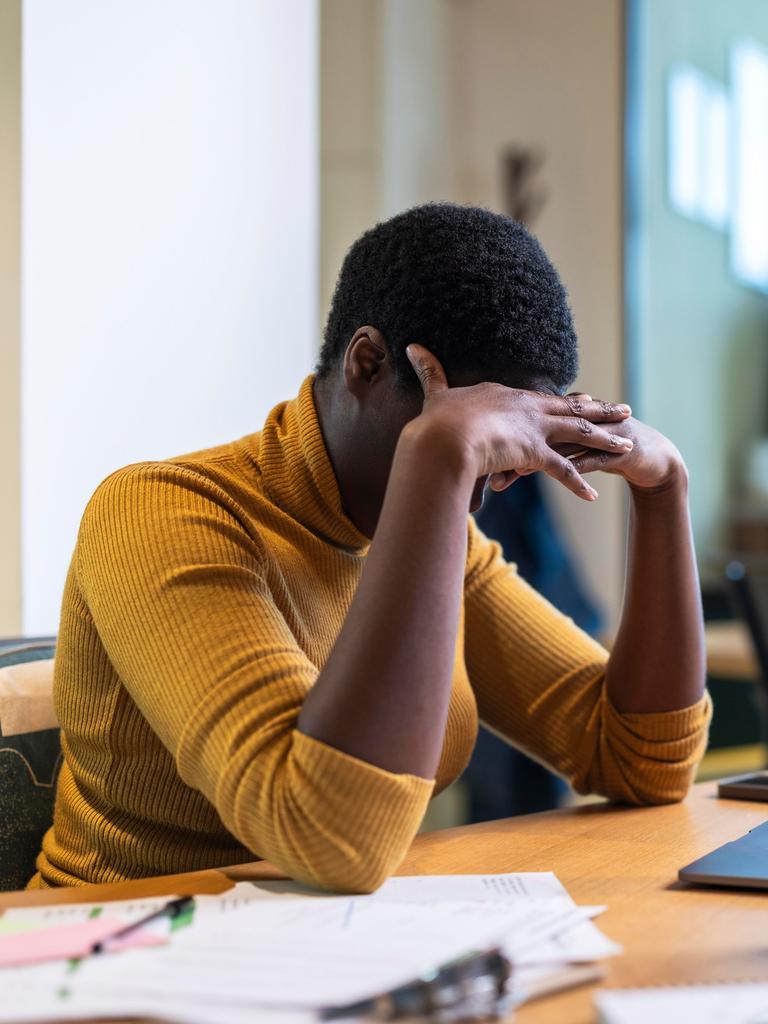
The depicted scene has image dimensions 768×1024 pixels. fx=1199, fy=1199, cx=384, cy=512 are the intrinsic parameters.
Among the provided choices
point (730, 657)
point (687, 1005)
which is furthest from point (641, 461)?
point (730, 657)

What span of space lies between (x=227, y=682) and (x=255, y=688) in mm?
21

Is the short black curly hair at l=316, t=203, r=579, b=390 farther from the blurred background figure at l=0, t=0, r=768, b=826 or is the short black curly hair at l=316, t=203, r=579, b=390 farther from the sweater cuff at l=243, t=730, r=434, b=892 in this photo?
the blurred background figure at l=0, t=0, r=768, b=826

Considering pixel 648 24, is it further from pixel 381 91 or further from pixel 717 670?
pixel 717 670

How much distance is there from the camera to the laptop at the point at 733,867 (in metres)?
0.89

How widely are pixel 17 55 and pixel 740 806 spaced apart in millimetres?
1272

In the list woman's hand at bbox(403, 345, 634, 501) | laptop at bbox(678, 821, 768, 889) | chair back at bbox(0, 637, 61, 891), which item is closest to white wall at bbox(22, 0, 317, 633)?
chair back at bbox(0, 637, 61, 891)

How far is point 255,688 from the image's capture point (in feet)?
2.90

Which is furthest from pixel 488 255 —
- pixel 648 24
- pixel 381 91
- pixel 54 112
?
pixel 648 24

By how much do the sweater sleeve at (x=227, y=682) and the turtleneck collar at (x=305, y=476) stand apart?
0.11m

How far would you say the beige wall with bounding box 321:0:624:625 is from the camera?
3568mm

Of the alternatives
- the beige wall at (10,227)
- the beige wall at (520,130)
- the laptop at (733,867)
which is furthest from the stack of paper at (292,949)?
the beige wall at (520,130)

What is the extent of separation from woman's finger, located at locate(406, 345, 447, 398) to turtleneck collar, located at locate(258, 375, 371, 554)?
162mm

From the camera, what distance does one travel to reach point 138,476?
1.04 meters

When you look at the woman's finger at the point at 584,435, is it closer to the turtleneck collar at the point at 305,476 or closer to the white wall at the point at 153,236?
the turtleneck collar at the point at 305,476
